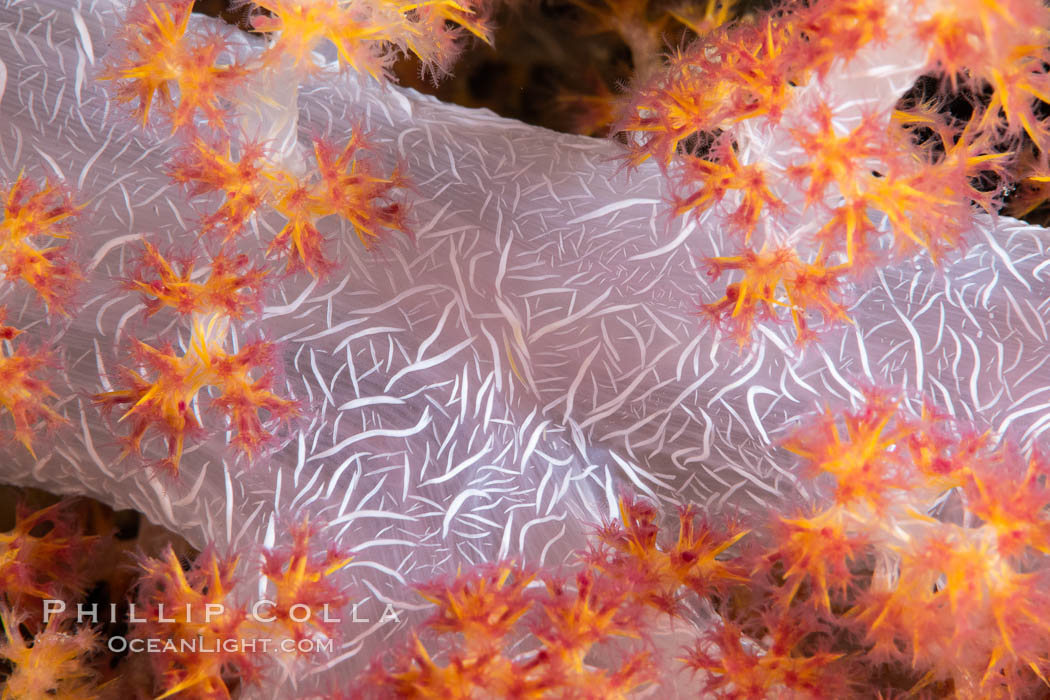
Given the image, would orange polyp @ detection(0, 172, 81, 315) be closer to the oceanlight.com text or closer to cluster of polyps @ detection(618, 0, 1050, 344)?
the oceanlight.com text

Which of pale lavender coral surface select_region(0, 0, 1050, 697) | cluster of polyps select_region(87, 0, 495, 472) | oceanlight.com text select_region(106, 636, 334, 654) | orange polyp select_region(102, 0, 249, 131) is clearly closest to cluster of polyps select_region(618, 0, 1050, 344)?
pale lavender coral surface select_region(0, 0, 1050, 697)

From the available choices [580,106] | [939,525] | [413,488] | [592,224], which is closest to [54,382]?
[413,488]

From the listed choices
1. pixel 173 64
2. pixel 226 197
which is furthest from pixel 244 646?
pixel 173 64

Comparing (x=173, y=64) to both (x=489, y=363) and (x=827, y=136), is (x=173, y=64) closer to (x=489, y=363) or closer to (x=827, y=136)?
(x=489, y=363)

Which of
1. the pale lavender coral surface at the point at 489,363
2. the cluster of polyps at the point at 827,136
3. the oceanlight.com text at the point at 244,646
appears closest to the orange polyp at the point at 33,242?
the pale lavender coral surface at the point at 489,363

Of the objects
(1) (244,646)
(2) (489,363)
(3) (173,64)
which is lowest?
(1) (244,646)

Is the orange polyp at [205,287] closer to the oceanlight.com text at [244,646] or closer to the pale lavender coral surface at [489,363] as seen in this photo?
the pale lavender coral surface at [489,363]

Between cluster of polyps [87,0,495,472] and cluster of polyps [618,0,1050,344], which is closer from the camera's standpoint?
cluster of polyps [618,0,1050,344]

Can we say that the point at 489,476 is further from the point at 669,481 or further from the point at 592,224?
the point at 592,224
